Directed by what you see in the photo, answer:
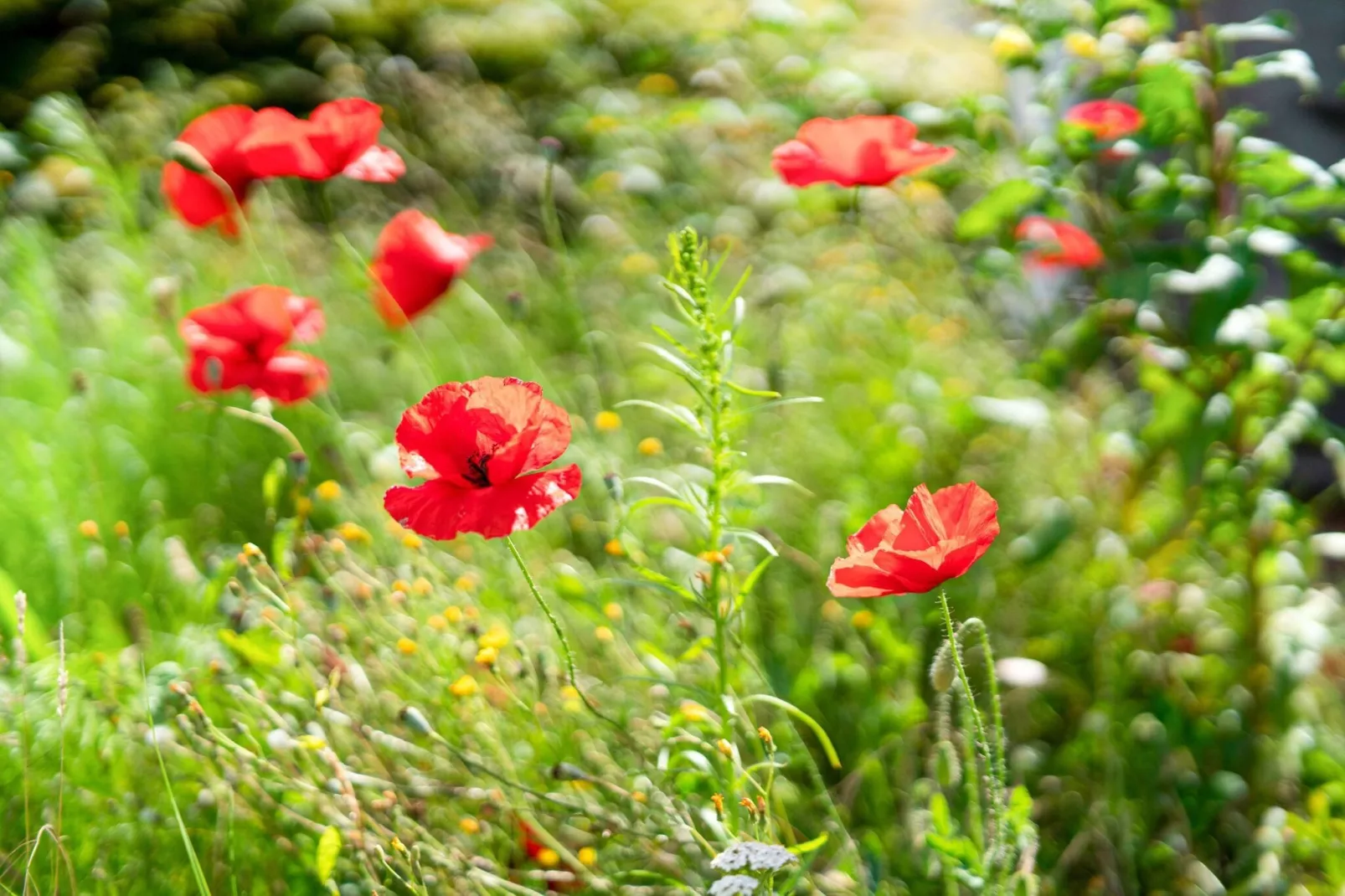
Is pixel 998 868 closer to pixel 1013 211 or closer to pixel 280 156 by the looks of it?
pixel 1013 211

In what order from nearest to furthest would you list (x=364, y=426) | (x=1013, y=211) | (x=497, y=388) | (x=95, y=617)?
(x=497, y=388), (x=1013, y=211), (x=95, y=617), (x=364, y=426)

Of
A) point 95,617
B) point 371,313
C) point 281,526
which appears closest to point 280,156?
point 281,526

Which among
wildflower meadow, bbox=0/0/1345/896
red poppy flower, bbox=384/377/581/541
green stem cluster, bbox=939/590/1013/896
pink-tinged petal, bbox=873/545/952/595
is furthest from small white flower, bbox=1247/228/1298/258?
red poppy flower, bbox=384/377/581/541

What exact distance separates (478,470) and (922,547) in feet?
1.33

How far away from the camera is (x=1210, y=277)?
1562mm

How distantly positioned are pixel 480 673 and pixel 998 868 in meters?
0.71

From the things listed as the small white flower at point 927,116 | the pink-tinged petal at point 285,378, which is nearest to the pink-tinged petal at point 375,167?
the pink-tinged petal at point 285,378

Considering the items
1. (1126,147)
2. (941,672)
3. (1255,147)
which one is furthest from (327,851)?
(1255,147)

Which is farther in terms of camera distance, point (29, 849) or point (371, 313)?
point (371, 313)

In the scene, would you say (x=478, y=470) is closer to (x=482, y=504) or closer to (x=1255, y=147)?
(x=482, y=504)

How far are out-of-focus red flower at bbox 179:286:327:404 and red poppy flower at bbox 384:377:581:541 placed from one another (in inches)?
27.5

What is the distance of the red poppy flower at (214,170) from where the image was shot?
1.75 meters

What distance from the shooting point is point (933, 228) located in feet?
10.1

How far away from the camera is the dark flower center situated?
1095 mm
